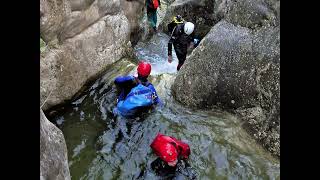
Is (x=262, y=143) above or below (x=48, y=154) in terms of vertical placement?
below

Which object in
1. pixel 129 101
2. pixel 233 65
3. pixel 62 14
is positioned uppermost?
pixel 62 14

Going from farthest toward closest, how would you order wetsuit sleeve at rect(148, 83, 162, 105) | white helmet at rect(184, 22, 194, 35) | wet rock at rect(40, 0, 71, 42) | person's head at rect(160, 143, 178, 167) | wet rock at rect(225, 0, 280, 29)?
white helmet at rect(184, 22, 194, 35) < wetsuit sleeve at rect(148, 83, 162, 105) < wet rock at rect(40, 0, 71, 42) < wet rock at rect(225, 0, 280, 29) < person's head at rect(160, 143, 178, 167)

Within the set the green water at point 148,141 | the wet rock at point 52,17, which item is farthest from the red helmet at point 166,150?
the wet rock at point 52,17

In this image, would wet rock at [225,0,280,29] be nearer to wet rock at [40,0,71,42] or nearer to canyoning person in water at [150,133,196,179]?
canyoning person in water at [150,133,196,179]

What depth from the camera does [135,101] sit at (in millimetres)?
7570

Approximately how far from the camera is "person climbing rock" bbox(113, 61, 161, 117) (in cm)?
759

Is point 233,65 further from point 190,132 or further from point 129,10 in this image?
point 129,10

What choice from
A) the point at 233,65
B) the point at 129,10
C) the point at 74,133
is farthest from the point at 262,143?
the point at 129,10

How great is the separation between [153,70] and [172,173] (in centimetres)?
540

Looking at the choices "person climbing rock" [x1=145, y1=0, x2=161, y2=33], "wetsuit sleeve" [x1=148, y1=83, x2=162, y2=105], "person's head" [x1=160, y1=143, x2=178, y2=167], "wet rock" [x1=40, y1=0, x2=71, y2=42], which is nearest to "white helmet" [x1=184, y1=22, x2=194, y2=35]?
"wetsuit sleeve" [x1=148, y1=83, x2=162, y2=105]

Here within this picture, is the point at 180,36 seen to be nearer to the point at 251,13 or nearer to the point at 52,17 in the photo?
the point at 251,13

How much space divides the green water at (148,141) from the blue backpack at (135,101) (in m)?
0.21
